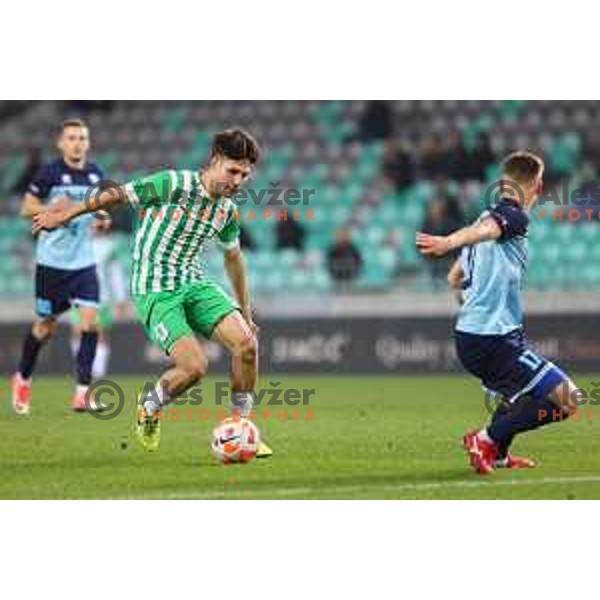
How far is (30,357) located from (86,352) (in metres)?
0.58

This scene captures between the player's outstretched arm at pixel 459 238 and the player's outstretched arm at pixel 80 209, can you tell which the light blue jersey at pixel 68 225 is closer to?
the player's outstretched arm at pixel 80 209

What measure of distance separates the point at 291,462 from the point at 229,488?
1.27 metres

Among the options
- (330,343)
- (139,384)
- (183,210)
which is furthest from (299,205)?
(183,210)

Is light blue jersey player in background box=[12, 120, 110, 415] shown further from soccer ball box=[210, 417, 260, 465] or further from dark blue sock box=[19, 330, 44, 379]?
soccer ball box=[210, 417, 260, 465]

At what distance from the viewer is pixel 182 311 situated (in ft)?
33.2

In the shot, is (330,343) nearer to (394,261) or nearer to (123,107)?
(394,261)

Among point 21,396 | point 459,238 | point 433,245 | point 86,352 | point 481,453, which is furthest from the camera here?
point 21,396

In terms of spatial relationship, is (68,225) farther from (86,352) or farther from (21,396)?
(21,396)

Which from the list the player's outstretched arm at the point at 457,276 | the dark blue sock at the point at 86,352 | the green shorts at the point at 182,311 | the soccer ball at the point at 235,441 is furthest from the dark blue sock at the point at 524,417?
the dark blue sock at the point at 86,352

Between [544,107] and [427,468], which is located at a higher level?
[544,107]

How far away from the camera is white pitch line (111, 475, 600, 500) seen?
874cm

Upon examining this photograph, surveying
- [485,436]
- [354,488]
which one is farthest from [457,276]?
[354,488]

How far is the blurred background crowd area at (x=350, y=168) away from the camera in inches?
912

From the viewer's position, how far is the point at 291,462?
33.7ft
